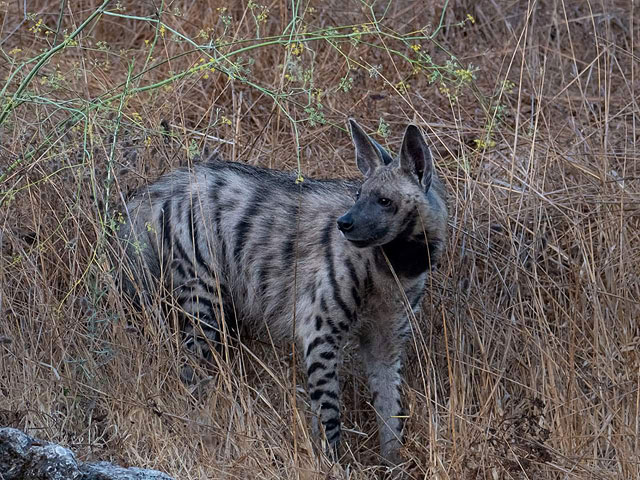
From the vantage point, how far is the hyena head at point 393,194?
182 inches

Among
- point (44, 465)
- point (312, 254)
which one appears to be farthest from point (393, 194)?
point (44, 465)

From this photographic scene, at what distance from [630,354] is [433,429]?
1.07 m

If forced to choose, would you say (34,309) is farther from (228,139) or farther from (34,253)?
(228,139)

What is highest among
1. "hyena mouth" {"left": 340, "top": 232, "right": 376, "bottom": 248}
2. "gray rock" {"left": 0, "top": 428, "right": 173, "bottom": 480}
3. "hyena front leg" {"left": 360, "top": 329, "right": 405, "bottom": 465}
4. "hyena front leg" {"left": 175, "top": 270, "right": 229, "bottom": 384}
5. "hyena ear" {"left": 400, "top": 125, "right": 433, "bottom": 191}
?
"hyena ear" {"left": 400, "top": 125, "right": 433, "bottom": 191}

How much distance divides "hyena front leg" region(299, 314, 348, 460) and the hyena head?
455 mm

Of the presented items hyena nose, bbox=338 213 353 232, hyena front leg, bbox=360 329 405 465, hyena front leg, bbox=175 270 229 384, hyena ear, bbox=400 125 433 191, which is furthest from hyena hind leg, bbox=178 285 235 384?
hyena ear, bbox=400 125 433 191

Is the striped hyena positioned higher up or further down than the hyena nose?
further down

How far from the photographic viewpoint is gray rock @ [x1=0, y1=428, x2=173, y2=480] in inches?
120

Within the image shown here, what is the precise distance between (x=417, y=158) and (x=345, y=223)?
18.5 inches

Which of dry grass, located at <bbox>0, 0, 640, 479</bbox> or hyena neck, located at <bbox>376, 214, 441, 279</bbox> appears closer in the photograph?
dry grass, located at <bbox>0, 0, 640, 479</bbox>

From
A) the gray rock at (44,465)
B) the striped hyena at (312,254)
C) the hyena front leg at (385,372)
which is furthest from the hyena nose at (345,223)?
the gray rock at (44,465)

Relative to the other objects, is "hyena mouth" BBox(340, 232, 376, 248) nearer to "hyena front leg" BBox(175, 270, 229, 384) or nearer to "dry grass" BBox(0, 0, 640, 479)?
"dry grass" BBox(0, 0, 640, 479)

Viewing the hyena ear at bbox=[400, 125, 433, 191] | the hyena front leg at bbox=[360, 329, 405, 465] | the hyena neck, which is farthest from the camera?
the hyena front leg at bbox=[360, 329, 405, 465]

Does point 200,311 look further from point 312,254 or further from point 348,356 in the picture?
point 348,356
